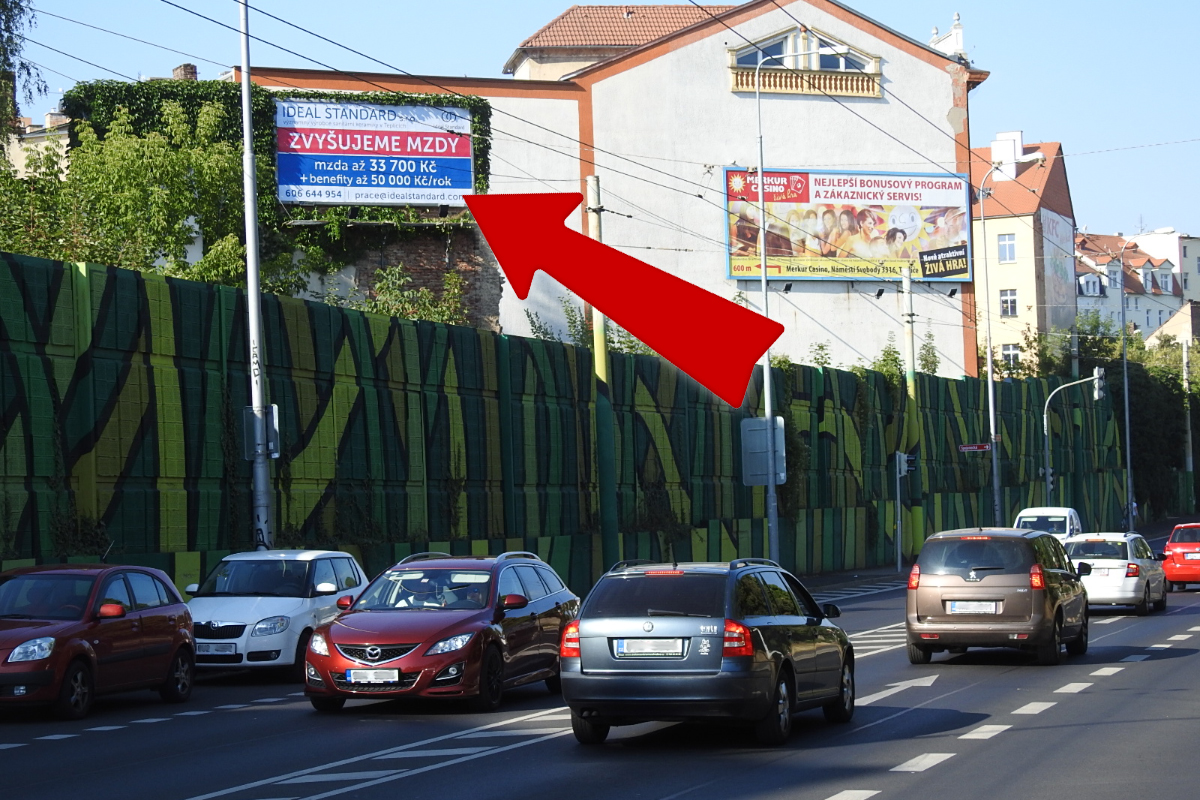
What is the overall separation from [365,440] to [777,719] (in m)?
17.4

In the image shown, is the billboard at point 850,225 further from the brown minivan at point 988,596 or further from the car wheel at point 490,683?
the car wheel at point 490,683

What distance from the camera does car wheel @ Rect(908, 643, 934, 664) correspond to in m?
Result: 19.0

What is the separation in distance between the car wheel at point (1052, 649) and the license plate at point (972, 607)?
725 millimetres

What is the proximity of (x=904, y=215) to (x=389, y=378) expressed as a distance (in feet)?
120

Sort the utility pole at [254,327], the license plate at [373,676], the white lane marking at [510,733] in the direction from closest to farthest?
1. the white lane marking at [510,733]
2. the license plate at [373,676]
3. the utility pole at [254,327]

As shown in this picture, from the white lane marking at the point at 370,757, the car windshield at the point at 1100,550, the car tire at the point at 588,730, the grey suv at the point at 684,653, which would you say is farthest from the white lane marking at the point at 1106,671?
the car windshield at the point at 1100,550

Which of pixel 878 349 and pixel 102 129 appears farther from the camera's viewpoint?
pixel 878 349

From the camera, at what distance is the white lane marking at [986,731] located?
12.4m

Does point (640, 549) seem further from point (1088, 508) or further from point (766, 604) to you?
point (1088, 508)

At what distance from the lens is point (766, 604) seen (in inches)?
482

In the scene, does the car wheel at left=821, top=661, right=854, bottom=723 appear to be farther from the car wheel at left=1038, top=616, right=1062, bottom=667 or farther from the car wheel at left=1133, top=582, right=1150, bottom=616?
the car wheel at left=1133, top=582, right=1150, bottom=616

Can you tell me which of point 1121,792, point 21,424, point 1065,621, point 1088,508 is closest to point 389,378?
point 21,424

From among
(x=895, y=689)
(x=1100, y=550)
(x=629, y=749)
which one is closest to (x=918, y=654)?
(x=895, y=689)

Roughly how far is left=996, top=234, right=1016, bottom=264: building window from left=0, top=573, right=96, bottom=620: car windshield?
8760cm
